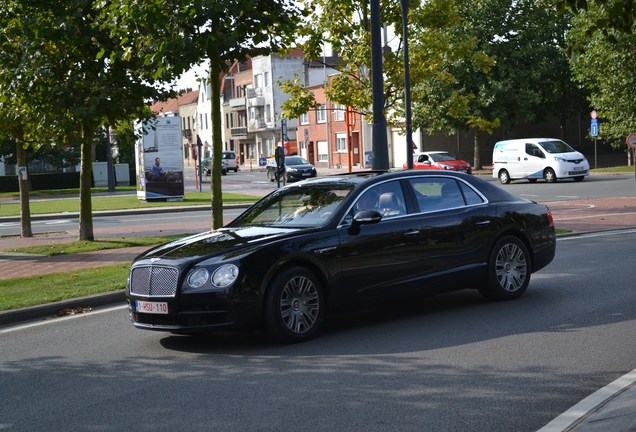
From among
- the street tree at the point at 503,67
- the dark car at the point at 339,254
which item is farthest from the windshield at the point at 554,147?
the dark car at the point at 339,254

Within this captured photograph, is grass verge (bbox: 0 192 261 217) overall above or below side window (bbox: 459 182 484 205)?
below

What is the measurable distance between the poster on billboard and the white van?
48.3 ft

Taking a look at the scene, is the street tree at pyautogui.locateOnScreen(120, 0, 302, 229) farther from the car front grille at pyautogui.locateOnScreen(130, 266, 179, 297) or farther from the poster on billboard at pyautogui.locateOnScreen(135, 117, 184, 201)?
the poster on billboard at pyautogui.locateOnScreen(135, 117, 184, 201)

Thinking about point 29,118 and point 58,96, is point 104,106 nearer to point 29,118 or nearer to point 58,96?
point 58,96

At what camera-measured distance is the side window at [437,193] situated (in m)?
9.52

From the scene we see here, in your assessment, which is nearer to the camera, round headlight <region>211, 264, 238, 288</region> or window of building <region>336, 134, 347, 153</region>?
round headlight <region>211, 264, 238, 288</region>

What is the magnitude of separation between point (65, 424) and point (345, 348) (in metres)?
2.75

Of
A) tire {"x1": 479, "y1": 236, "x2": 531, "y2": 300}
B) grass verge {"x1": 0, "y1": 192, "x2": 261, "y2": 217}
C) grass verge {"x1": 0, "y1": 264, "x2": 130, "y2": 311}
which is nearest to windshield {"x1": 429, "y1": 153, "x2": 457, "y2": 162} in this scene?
grass verge {"x1": 0, "y1": 192, "x2": 261, "y2": 217}

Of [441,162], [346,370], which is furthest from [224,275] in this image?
[441,162]

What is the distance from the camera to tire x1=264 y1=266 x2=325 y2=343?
8.02 metres

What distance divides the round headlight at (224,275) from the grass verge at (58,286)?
143 inches

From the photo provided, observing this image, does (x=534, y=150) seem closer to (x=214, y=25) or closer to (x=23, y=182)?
(x=23, y=182)

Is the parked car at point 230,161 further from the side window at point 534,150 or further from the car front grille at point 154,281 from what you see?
the car front grille at point 154,281

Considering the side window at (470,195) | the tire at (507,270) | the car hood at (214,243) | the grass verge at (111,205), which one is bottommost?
the grass verge at (111,205)
